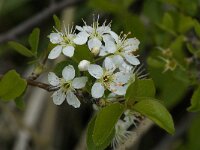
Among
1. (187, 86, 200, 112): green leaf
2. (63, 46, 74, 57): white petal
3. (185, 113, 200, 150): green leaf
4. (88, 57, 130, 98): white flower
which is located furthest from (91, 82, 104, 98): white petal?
(185, 113, 200, 150): green leaf

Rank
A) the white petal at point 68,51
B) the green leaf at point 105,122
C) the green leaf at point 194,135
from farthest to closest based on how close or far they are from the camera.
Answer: the green leaf at point 194,135, the white petal at point 68,51, the green leaf at point 105,122

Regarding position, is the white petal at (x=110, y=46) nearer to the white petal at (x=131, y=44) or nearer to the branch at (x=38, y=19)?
the white petal at (x=131, y=44)

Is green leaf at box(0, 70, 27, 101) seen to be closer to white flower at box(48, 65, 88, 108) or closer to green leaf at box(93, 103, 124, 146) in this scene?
white flower at box(48, 65, 88, 108)

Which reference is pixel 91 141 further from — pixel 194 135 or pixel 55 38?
pixel 194 135

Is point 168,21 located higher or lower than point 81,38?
lower

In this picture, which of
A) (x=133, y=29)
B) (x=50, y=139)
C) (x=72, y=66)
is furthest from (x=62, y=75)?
(x=50, y=139)

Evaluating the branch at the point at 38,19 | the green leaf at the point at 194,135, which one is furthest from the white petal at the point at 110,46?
the branch at the point at 38,19

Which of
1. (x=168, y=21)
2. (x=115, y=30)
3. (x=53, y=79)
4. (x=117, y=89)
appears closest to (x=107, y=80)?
(x=117, y=89)

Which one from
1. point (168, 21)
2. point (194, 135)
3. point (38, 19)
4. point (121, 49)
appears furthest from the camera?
point (38, 19)
